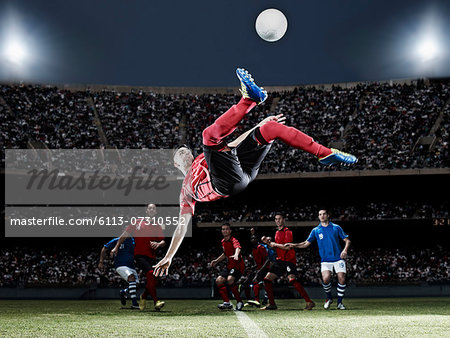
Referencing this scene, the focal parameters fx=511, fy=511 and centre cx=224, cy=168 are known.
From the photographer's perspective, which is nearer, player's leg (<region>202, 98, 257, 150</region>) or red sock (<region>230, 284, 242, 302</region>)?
player's leg (<region>202, 98, 257, 150</region>)

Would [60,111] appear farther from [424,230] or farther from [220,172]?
[220,172]

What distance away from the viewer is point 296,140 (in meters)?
4.76

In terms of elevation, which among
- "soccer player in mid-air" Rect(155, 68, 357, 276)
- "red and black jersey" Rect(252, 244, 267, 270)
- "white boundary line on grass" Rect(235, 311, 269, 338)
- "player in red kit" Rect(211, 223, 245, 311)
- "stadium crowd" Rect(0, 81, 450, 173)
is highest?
"stadium crowd" Rect(0, 81, 450, 173)

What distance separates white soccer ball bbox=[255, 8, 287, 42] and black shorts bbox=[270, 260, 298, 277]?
7678 mm

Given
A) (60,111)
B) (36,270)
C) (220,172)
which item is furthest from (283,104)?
(220,172)

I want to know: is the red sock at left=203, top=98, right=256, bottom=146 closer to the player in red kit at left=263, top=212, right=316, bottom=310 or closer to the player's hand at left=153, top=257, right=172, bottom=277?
the player's hand at left=153, top=257, right=172, bottom=277

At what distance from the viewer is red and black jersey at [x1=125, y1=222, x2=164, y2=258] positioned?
464 inches

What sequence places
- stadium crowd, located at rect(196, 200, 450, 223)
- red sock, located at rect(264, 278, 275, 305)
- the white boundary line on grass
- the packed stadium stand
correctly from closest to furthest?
the white boundary line on grass
red sock, located at rect(264, 278, 275, 305)
the packed stadium stand
stadium crowd, located at rect(196, 200, 450, 223)

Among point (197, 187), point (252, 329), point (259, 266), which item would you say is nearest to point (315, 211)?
point (259, 266)

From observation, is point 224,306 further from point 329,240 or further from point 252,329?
point 252,329

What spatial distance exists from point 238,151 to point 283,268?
321 inches

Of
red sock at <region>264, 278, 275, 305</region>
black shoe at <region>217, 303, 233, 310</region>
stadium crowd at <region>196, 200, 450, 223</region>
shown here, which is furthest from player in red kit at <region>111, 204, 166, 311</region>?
stadium crowd at <region>196, 200, 450, 223</region>

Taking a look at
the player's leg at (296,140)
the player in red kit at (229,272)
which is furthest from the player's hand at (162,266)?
the player in red kit at (229,272)

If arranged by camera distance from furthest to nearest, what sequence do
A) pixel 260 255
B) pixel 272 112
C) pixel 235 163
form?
pixel 272 112, pixel 260 255, pixel 235 163
